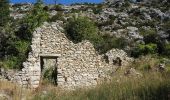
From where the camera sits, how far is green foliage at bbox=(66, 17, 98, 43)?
36.6 meters

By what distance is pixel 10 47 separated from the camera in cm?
3666

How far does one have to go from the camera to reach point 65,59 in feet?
75.9

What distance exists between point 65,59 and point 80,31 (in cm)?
1459

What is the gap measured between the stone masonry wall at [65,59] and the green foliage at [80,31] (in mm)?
12350

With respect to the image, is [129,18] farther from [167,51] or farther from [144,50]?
[144,50]

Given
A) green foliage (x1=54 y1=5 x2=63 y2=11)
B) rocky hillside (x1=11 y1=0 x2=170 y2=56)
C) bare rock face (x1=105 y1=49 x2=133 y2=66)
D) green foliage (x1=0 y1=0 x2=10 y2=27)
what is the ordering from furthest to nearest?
green foliage (x1=54 y1=5 x2=63 y2=11) → rocky hillside (x1=11 y1=0 x2=170 y2=56) → green foliage (x1=0 y1=0 x2=10 y2=27) → bare rock face (x1=105 y1=49 x2=133 y2=66)

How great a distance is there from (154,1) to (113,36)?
1090 inches

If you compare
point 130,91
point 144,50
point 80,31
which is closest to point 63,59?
point 144,50

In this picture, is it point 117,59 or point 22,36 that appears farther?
point 22,36

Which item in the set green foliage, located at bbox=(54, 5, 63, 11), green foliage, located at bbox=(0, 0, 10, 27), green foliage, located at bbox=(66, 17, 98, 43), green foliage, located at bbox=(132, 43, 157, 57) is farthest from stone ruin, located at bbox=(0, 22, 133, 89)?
green foliage, located at bbox=(54, 5, 63, 11)

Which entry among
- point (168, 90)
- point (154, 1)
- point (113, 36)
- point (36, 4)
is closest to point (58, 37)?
point (168, 90)

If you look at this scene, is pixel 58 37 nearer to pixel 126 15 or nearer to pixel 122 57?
pixel 122 57

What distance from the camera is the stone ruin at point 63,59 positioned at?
22594 mm

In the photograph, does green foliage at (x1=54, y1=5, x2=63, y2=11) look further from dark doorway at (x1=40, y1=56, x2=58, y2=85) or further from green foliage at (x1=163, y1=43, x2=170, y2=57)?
dark doorway at (x1=40, y1=56, x2=58, y2=85)
